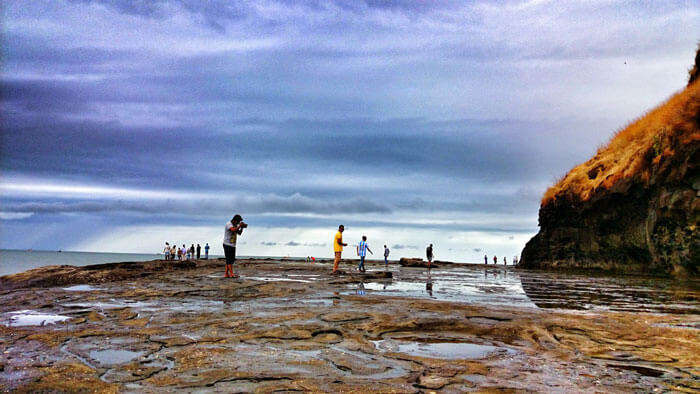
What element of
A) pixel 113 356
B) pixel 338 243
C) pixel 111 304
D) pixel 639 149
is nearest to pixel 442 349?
pixel 113 356

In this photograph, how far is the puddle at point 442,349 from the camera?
188 inches

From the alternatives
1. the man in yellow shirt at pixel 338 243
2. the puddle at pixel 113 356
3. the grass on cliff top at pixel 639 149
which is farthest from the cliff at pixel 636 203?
the puddle at pixel 113 356

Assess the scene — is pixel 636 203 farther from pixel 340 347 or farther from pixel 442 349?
pixel 340 347

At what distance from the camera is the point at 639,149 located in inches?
1091

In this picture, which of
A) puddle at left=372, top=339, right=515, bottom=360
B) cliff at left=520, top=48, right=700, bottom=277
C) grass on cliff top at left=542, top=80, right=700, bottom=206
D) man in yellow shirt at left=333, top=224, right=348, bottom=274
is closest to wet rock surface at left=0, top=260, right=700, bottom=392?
puddle at left=372, top=339, right=515, bottom=360

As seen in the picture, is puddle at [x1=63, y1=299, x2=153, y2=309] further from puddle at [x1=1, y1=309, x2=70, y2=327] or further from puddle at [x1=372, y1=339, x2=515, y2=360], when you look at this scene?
puddle at [x1=372, y1=339, x2=515, y2=360]

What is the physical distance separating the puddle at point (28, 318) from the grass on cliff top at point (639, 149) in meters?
26.2

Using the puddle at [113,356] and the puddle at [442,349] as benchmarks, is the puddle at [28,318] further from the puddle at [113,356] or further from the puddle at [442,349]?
the puddle at [442,349]

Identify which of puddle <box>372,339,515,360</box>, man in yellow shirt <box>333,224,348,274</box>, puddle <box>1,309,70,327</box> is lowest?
puddle <box>372,339,515,360</box>

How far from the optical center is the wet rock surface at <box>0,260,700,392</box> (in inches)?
145

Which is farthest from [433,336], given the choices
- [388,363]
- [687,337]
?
[687,337]

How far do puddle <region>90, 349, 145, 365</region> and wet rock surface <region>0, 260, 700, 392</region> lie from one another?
0.02 meters

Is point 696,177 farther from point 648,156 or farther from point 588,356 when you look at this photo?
point 588,356

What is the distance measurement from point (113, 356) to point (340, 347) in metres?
2.43
